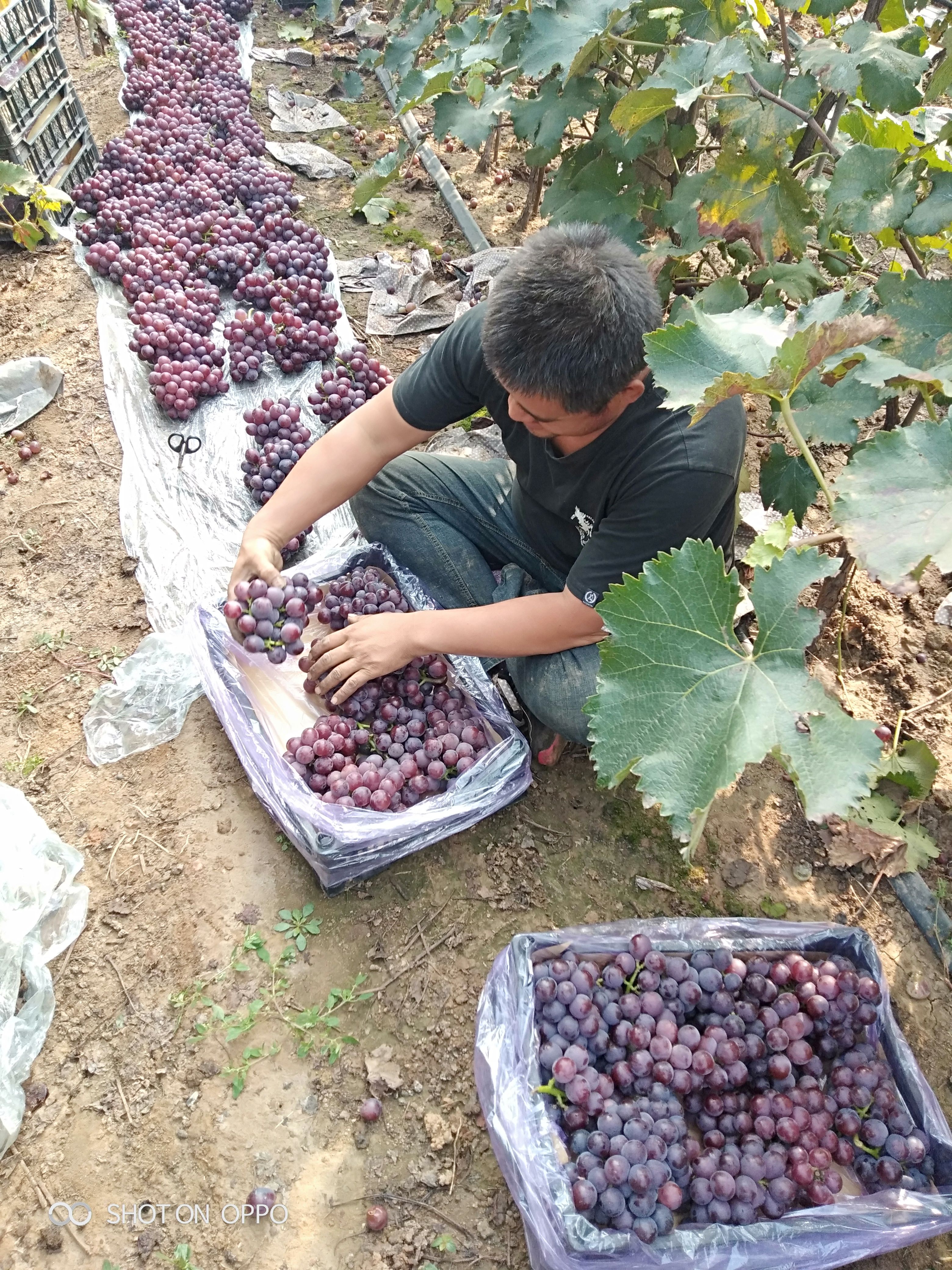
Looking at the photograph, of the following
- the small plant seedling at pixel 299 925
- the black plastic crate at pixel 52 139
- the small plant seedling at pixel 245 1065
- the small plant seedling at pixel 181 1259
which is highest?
the black plastic crate at pixel 52 139

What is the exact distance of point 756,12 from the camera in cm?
290

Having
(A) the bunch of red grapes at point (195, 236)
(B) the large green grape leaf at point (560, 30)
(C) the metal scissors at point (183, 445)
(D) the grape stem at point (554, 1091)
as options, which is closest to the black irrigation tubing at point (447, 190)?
(A) the bunch of red grapes at point (195, 236)

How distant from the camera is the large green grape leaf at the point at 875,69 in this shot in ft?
6.95

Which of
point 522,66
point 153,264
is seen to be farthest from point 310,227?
point 522,66

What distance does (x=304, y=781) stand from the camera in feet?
7.86

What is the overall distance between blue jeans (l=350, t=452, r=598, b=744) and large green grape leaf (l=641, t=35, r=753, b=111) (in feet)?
4.04

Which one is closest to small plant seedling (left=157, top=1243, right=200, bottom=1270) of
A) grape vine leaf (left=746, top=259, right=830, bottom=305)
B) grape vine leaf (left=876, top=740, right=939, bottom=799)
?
grape vine leaf (left=876, top=740, right=939, bottom=799)

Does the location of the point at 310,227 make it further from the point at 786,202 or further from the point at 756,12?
the point at 786,202

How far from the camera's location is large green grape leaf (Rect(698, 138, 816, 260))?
247cm

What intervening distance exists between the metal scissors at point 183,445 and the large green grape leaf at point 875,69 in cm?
257

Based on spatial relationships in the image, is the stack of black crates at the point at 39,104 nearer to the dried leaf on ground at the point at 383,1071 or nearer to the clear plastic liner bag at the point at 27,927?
the clear plastic liner bag at the point at 27,927

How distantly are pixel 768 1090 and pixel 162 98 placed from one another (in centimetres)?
639

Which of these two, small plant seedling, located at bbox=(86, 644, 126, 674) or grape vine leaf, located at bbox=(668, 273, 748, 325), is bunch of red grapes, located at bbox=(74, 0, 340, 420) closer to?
small plant seedling, located at bbox=(86, 644, 126, 674)

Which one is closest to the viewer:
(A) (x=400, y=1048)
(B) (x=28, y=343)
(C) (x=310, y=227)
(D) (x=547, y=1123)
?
(D) (x=547, y=1123)
